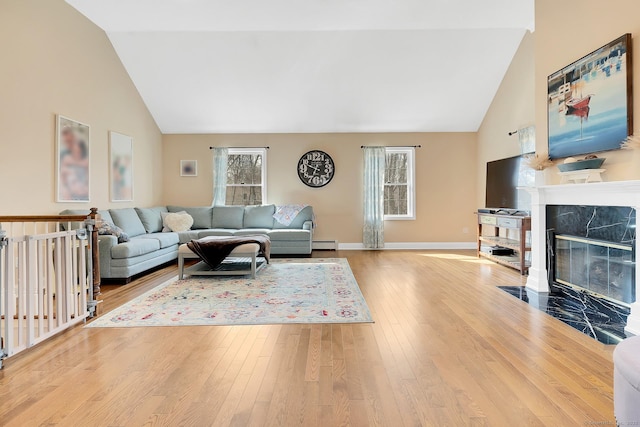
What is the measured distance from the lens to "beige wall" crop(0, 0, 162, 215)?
12.1 ft

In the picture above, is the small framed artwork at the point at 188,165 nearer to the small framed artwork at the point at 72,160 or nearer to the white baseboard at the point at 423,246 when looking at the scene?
the small framed artwork at the point at 72,160

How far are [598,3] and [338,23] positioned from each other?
305 centimetres

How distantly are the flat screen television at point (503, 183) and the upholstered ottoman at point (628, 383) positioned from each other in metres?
4.46

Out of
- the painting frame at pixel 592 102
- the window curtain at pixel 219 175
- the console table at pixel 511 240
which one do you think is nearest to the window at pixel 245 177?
the window curtain at pixel 219 175

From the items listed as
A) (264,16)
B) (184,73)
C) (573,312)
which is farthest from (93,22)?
(573,312)

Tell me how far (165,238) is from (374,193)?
155 inches

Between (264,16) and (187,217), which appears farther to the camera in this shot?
(187,217)

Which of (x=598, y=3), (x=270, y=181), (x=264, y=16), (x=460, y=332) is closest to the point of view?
(x=460, y=332)

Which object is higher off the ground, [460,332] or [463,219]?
[463,219]

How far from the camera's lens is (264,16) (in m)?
4.82

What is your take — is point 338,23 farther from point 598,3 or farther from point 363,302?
point 363,302

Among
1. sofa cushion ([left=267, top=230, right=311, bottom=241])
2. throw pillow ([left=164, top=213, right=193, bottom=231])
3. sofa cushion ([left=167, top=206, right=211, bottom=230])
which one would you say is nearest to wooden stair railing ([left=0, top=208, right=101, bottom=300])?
throw pillow ([left=164, top=213, right=193, bottom=231])

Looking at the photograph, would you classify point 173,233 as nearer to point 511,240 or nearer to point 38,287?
point 38,287

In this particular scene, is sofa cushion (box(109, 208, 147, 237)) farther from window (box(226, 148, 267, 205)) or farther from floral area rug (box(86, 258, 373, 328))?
window (box(226, 148, 267, 205))
